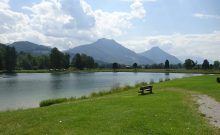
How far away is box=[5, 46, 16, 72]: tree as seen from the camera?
174625mm

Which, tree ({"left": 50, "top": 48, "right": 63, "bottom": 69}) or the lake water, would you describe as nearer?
the lake water

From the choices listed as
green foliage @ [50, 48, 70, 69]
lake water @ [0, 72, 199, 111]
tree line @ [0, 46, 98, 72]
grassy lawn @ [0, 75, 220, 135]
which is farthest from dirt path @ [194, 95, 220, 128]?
green foliage @ [50, 48, 70, 69]

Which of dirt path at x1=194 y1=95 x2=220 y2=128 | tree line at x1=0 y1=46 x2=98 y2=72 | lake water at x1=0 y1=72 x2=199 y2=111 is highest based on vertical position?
tree line at x1=0 y1=46 x2=98 y2=72

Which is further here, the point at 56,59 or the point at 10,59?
the point at 56,59

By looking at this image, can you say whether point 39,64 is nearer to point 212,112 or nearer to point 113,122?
point 212,112

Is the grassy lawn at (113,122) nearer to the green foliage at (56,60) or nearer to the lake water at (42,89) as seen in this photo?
the lake water at (42,89)

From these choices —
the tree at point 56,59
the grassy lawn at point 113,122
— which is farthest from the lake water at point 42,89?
the tree at point 56,59

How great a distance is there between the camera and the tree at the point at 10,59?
175m

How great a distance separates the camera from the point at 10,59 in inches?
6905

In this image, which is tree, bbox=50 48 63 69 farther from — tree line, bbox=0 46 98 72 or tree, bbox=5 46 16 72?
tree, bbox=5 46 16 72

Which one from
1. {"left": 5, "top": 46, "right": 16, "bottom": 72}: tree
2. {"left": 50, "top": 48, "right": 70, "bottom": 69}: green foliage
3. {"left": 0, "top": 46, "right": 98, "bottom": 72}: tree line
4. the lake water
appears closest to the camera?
the lake water

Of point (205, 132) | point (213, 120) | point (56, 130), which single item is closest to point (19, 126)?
point (56, 130)

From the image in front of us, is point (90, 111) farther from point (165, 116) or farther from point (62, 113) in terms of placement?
point (165, 116)

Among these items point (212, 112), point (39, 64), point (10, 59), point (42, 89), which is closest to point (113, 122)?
point (212, 112)
